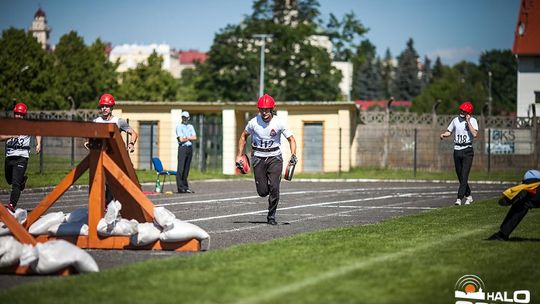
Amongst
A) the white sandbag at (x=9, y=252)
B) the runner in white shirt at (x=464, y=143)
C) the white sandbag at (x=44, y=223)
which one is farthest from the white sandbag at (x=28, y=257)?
the runner in white shirt at (x=464, y=143)

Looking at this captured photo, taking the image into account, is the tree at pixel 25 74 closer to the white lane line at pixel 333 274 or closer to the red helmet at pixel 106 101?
the red helmet at pixel 106 101

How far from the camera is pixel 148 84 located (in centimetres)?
9375

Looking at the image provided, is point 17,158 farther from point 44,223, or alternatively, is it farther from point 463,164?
point 463,164

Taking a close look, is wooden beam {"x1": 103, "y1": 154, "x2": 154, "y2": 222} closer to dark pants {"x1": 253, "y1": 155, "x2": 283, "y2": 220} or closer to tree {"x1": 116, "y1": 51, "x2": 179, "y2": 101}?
dark pants {"x1": 253, "y1": 155, "x2": 283, "y2": 220}

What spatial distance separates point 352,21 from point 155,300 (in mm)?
86700

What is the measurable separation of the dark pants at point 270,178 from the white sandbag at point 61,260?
6624mm

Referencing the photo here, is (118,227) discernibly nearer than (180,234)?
No

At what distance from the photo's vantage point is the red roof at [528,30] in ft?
278

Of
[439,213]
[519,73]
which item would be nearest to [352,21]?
[519,73]

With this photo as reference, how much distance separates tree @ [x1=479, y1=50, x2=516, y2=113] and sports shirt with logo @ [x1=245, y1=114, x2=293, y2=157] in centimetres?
12461

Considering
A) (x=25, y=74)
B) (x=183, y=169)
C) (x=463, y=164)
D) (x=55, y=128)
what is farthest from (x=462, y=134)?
(x=25, y=74)

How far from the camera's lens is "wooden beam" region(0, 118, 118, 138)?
38.2 feet

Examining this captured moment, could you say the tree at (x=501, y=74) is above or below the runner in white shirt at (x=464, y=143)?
above

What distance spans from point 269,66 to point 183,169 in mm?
57373
